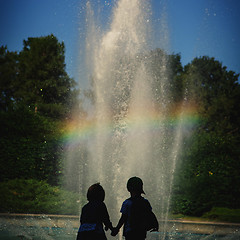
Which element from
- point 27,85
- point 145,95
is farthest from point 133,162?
point 27,85

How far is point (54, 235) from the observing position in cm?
728

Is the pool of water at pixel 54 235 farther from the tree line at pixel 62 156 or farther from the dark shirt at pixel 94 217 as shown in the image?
the tree line at pixel 62 156

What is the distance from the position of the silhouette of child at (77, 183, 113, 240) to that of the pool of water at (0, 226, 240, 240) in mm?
3880

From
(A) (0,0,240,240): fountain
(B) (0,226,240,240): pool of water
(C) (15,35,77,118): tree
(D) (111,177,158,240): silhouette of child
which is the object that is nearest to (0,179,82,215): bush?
(A) (0,0,240,240): fountain

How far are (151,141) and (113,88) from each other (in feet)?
9.40

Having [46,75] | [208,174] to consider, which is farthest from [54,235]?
[46,75]

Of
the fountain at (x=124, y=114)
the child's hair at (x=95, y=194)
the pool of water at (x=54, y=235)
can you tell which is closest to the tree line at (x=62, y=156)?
the fountain at (x=124, y=114)

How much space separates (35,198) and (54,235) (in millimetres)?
6075

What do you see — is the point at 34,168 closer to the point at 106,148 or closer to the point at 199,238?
the point at 106,148

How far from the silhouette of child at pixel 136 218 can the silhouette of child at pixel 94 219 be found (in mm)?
189

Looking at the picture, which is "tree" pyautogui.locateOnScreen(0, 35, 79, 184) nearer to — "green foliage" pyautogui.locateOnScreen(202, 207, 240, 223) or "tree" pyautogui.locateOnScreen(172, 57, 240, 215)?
"tree" pyautogui.locateOnScreen(172, 57, 240, 215)

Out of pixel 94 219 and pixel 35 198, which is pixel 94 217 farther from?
pixel 35 198

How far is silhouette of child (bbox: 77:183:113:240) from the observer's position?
3205mm

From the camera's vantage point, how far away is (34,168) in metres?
14.7
